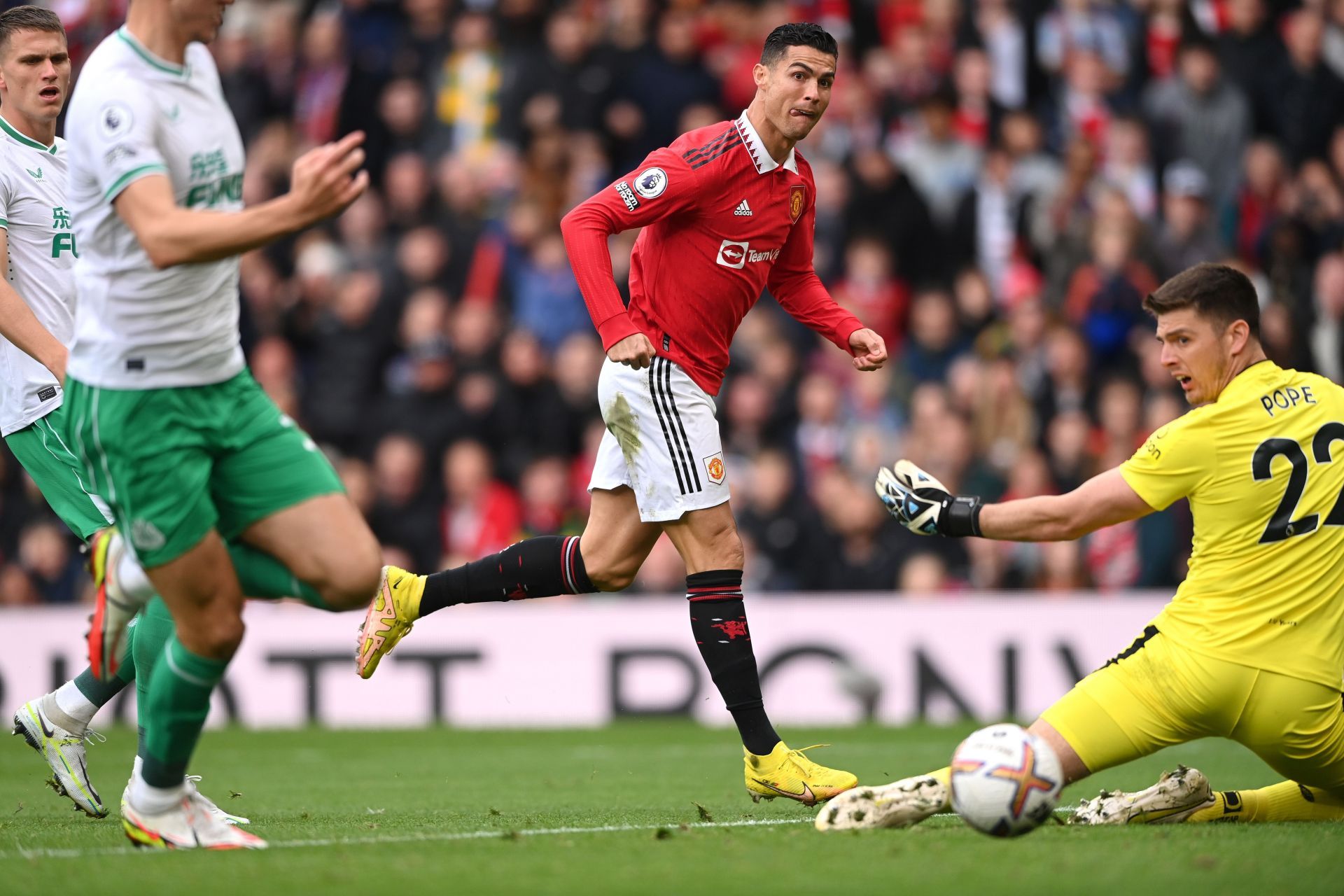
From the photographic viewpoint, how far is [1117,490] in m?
5.54

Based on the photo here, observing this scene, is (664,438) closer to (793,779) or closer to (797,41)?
(793,779)

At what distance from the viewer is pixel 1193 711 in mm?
5512

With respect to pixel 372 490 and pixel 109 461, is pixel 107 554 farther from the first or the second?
pixel 372 490

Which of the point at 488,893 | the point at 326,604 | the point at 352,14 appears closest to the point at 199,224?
the point at 326,604

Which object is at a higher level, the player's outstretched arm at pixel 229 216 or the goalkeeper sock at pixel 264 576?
the player's outstretched arm at pixel 229 216

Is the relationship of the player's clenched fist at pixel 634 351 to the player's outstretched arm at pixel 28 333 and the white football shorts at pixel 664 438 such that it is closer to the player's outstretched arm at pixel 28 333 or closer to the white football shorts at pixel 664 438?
the white football shorts at pixel 664 438

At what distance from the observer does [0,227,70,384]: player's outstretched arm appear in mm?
6074

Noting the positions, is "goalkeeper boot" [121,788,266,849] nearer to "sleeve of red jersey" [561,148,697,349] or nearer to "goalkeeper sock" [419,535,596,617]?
"goalkeeper sock" [419,535,596,617]

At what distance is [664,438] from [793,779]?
4.72ft

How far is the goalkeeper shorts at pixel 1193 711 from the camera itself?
18.0 ft

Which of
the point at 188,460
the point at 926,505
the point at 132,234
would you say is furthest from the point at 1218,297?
the point at 132,234

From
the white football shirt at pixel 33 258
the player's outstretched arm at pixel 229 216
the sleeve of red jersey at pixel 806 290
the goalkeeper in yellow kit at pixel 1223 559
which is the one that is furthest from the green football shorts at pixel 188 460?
the sleeve of red jersey at pixel 806 290

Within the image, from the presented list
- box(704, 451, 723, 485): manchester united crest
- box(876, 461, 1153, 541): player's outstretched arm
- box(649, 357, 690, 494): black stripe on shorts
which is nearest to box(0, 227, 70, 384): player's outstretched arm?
box(649, 357, 690, 494): black stripe on shorts

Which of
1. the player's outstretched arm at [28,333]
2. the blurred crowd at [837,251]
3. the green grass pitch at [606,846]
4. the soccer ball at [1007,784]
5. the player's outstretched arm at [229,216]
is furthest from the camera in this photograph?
the blurred crowd at [837,251]
